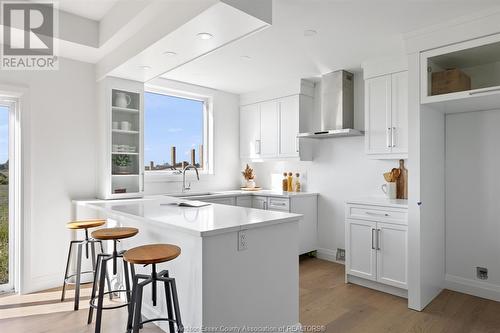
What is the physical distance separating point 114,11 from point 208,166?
8.84ft

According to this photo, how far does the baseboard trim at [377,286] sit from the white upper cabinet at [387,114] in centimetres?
136

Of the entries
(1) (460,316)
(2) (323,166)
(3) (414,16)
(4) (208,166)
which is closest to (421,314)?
(1) (460,316)

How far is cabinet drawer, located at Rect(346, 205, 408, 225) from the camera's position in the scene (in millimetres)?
3160

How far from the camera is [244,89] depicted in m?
5.15

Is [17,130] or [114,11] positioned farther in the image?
[17,130]

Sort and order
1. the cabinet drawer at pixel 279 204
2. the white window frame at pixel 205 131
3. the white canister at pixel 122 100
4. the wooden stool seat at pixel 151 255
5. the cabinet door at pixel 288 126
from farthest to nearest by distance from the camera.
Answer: the white window frame at pixel 205 131 < the cabinet door at pixel 288 126 < the cabinet drawer at pixel 279 204 < the white canister at pixel 122 100 < the wooden stool seat at pixel 151 255

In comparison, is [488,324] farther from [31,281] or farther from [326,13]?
[31,281]

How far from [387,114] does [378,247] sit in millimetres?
1437

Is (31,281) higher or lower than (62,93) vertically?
lower

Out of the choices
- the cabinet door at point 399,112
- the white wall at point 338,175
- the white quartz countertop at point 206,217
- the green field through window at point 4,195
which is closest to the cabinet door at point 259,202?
Answer: the white wall at point 338,175

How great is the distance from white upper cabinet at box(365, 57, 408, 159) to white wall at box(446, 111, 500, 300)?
0.54 meters

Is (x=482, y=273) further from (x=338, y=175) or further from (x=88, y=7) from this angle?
(x=88, y=7)

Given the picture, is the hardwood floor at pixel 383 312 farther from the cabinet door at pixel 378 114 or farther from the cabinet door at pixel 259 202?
the cabinet door at pixel 378 114

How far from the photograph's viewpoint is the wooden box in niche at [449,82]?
2.83 metres
